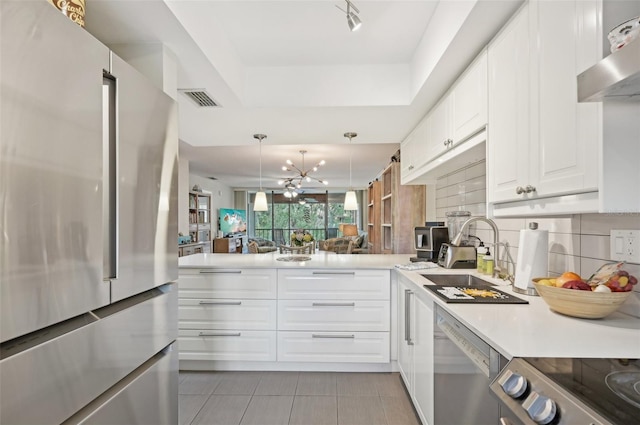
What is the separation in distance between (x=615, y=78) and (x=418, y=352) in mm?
1677

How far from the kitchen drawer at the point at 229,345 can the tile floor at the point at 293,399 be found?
0.48 ft

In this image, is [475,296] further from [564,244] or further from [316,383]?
[316,383]

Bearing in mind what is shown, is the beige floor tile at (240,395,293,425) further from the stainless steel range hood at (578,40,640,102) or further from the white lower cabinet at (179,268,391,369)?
the stainless steel range hood at (578,40,640,102)

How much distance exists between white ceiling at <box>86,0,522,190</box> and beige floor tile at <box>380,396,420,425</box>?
2138 mm

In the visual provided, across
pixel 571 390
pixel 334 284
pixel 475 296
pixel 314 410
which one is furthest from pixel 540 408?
pixel 334 284

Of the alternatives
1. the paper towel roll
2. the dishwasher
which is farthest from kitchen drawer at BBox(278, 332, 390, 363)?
the paper towel roll

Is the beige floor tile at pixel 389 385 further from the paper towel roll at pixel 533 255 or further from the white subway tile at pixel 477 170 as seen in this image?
the white subway tile at pixel 477 170

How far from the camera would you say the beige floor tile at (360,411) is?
82.7 inches

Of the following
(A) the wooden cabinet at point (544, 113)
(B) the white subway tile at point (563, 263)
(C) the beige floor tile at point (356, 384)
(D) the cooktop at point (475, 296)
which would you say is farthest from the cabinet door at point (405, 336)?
(A) the wooden cabinet at point (544, 113)

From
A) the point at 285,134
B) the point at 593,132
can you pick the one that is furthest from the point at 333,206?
the point at 593,132

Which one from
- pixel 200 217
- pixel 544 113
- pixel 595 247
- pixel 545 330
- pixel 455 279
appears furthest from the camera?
pixel 200 217

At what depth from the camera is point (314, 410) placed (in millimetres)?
A: 2221

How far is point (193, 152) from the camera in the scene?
5.86 metres

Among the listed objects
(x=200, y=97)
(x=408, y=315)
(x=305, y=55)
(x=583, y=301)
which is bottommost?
(x=408, y=315)
